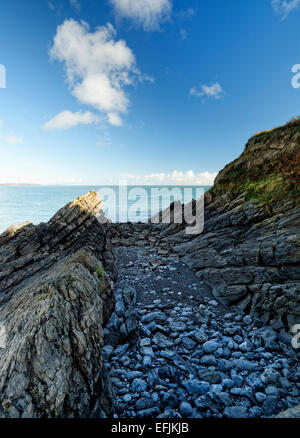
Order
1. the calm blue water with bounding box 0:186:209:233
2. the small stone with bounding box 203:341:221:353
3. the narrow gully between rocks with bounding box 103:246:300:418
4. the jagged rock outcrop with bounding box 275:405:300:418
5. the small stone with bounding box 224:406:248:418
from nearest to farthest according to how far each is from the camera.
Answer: the jagged rock outcrop with bounding box 275:405:300:418
the small stone with bounding box 224:406:248:418
the narrow gully between rocks with bounding box 103:246:300:418
the small stone with bounding box 203:341:221:353
the calm blue water with bounding box 0:186:209:233

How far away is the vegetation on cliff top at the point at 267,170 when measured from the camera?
13016 millimetres

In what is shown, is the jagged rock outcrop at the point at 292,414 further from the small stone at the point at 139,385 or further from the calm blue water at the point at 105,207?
the calm blue water at the point at 105,207

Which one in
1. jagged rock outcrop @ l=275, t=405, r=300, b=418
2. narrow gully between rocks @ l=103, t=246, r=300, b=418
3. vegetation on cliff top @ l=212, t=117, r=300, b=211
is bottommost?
narrow gully between rocks @ l=103, t=246, r=300, b=418

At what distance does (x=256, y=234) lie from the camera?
11.9 m

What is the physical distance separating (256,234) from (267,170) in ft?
22.8

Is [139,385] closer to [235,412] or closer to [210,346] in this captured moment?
[235,412]

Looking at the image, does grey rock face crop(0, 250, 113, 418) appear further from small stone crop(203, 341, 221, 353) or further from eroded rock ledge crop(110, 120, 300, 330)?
eroded rock ledge crop(110, 120, 300, 330)

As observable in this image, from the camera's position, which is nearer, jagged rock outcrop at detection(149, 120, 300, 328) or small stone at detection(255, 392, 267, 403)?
small stone at detection(255, 392, 267, 403)

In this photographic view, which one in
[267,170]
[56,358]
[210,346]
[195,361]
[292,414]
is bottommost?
[195,361]

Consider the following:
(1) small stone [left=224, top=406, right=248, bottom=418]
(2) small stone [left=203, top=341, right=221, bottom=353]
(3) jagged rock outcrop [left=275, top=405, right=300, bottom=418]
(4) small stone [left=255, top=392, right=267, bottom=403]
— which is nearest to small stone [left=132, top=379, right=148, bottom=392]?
(1) small stone [left=224, top=406, right=248, bottom=418]

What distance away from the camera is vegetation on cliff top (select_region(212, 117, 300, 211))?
13016 mm

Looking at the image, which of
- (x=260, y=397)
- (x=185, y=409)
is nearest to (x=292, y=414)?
(x=260, y=397)

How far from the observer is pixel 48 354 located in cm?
378
